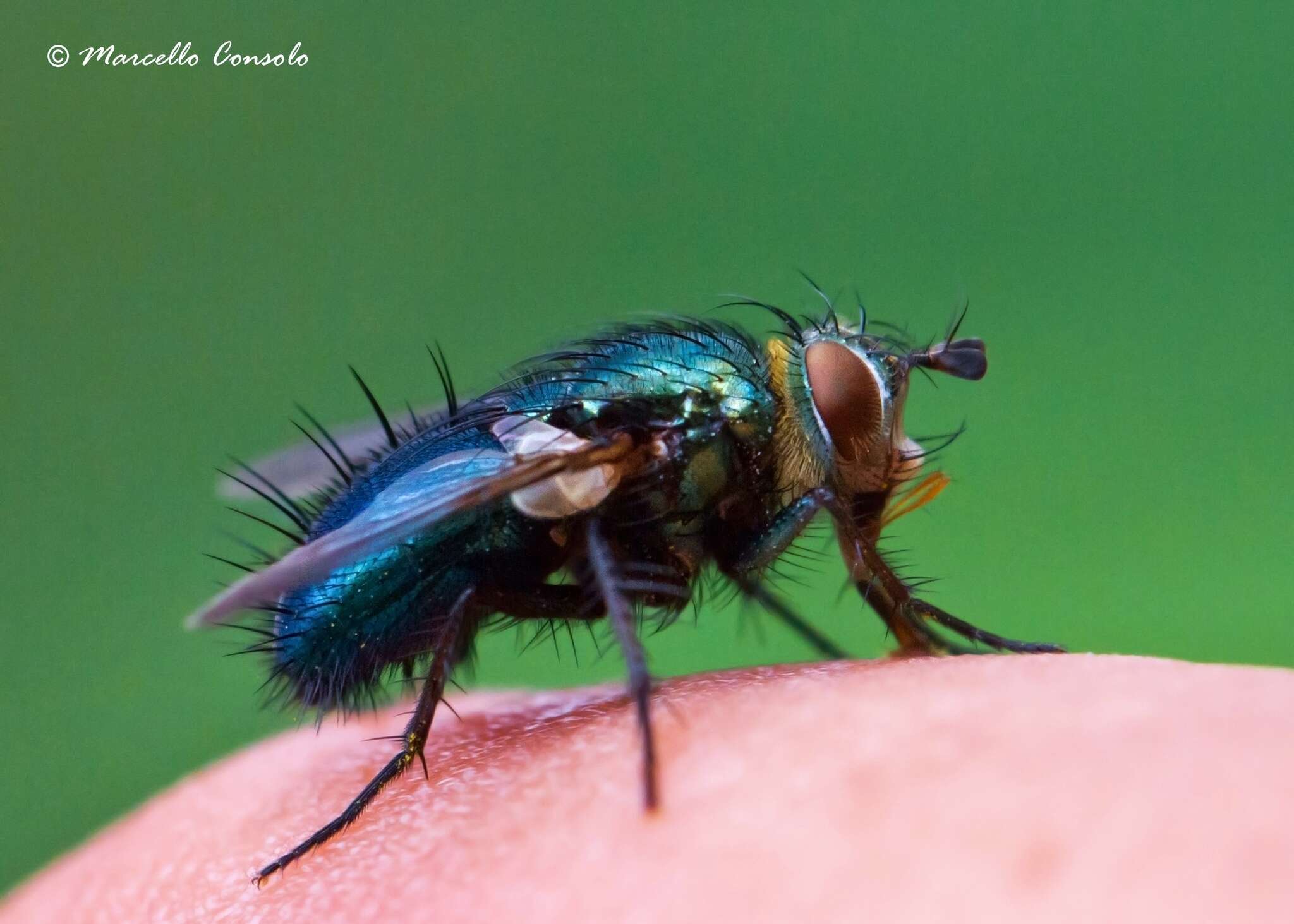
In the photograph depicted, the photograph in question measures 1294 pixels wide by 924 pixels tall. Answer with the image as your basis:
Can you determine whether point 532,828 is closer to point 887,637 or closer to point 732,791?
point 732,791

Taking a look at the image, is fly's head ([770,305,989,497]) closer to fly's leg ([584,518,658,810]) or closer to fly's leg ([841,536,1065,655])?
fly's leg ([841,536,1065,655])

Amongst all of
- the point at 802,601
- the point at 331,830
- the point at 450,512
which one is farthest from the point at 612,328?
the point at 802,601

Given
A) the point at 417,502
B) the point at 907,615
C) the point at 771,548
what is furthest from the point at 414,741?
the point at 907,615

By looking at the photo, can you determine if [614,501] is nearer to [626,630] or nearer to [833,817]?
[626,630]

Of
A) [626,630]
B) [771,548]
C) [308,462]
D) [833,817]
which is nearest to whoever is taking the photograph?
[833,817]

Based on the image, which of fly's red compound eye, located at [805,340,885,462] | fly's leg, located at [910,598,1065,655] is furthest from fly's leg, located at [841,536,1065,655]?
fly's red compound eye, located at [805,340,885,462]

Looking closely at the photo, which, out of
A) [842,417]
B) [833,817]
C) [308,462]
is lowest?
[833,817]
